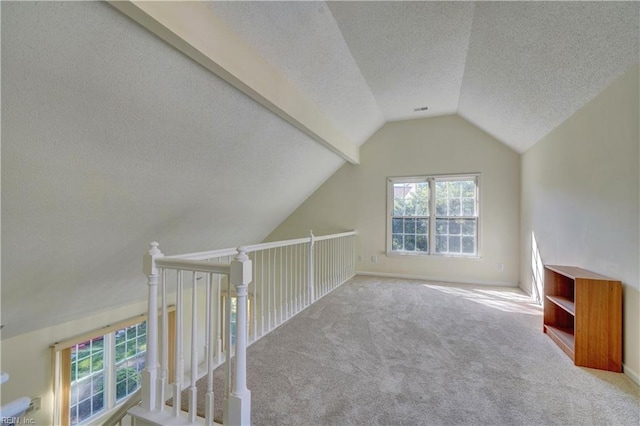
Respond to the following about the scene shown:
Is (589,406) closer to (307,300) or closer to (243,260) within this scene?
(243,260)

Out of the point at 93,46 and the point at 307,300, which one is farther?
the point at 307,300

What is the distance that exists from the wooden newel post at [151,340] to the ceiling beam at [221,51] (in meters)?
1.27

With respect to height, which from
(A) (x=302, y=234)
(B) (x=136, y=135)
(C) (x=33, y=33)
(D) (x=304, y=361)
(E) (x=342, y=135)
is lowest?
(D) (x=304, y=361)

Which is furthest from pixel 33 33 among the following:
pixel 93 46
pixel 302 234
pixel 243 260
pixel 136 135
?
pixel 302 234

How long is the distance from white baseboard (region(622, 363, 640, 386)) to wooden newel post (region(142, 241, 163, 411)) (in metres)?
3.14

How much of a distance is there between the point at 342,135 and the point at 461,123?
2133 mm

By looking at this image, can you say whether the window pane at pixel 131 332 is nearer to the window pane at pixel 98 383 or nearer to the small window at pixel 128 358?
the small window at pixel 128 358

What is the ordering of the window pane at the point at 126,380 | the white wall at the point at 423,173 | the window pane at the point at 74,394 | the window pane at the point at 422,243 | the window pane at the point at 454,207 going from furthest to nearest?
the window pane at the point at 422,243
the window pane at the point at 454,207
the white wall at the point at 423,173
the window pane at the point at 126,380
the window pane at the point at 74,394

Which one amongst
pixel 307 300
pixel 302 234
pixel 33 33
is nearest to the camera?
pixel 33 33

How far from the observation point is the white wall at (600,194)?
1.95 m

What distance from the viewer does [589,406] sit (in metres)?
1.71

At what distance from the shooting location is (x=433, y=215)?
5.04m

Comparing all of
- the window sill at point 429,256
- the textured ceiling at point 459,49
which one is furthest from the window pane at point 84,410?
the window sill at point 429,256

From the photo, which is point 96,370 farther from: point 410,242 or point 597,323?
point 597,323
